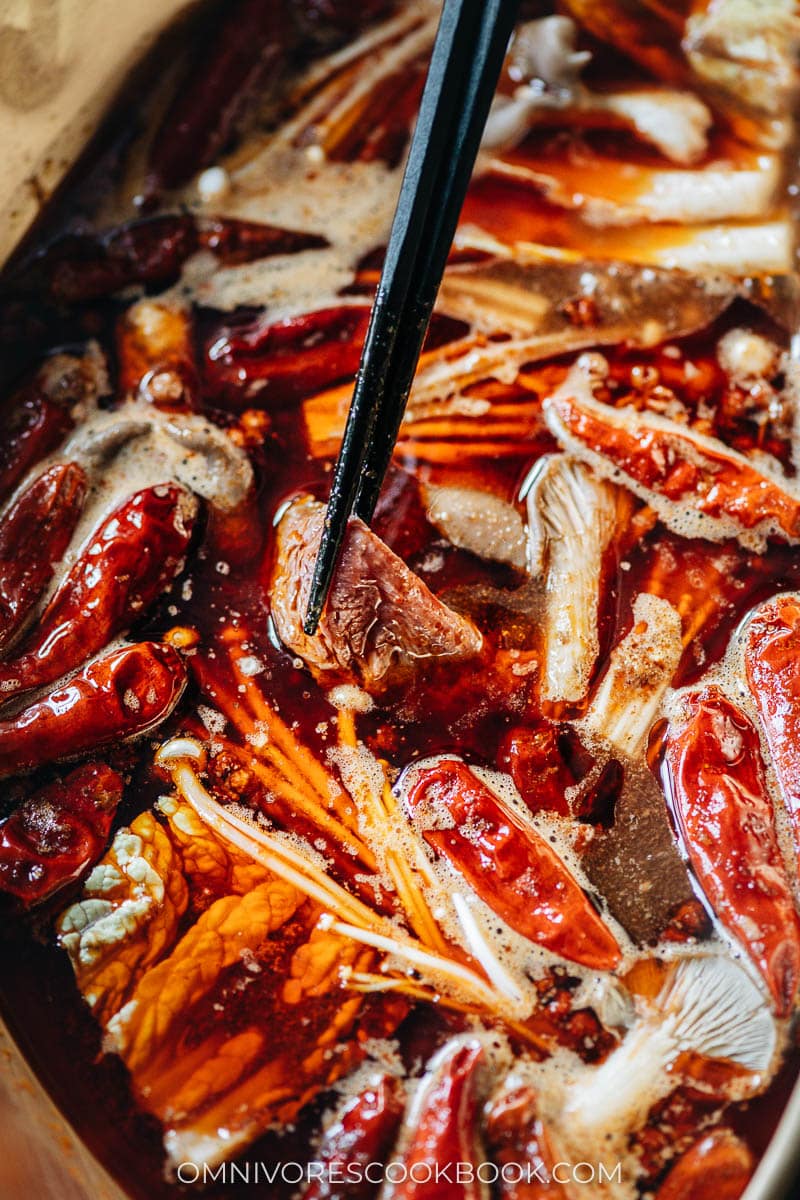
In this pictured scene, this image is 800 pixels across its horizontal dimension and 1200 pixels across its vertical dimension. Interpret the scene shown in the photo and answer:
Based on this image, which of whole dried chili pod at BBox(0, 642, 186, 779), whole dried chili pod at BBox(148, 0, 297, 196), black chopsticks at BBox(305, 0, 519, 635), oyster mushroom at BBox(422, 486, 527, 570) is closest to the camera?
black chopsticks at BBox(305, 0, 519, 635)

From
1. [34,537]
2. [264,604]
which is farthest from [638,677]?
[34,537]

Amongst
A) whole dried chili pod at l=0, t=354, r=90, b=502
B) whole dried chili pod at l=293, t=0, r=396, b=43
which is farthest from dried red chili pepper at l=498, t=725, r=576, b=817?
whole dried chili pod at l=293, t=0, r=396, b=43

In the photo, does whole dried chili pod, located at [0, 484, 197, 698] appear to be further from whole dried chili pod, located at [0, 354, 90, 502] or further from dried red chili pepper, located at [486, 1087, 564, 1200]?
dried red chili pepper, located at [486, 1087, 564, 1200]

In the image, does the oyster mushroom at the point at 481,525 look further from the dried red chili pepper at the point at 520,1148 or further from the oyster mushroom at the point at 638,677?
the dried red chili pepper at the point at 520,1148

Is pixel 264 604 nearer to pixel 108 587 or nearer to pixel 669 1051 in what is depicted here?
pixel 108 587

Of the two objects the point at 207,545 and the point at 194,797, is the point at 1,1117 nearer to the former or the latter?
the point at 194,797

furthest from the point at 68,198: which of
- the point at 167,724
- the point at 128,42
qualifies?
the point at 167,724
